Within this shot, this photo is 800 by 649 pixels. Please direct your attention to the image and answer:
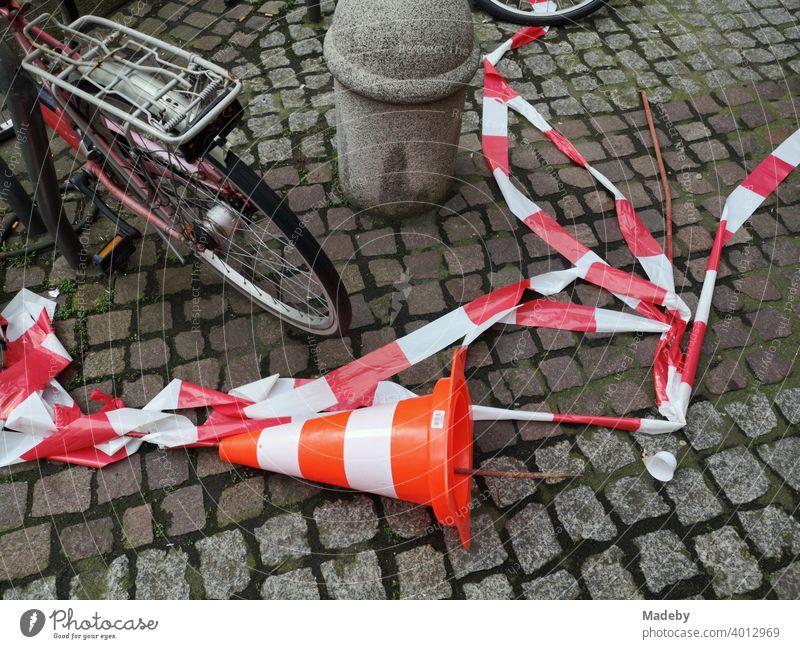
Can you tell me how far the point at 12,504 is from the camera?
2881 mm

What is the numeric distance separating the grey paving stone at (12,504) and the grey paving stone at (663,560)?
2.69 metres

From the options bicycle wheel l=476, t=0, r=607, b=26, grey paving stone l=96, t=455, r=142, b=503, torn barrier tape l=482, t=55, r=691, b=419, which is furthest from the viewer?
bicycle wheel l=476, t=0, r=607, b=26

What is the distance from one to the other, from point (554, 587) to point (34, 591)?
213 cm

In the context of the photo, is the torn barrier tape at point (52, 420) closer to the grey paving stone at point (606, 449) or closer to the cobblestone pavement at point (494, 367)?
the cobblestone pavement at point (494, 367)

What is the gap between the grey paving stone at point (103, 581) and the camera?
2660 millimetres

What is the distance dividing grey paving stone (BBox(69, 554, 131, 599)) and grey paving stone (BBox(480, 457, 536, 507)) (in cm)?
159

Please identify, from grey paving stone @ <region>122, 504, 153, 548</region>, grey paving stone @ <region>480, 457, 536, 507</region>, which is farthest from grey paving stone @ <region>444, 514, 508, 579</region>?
grey paving stone @ <region>122, 504, 153, 548</region>

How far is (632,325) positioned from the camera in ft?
11.3

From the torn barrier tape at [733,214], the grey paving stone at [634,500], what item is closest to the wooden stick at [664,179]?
the torn barrier tape at [733,214]

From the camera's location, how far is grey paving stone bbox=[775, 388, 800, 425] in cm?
320

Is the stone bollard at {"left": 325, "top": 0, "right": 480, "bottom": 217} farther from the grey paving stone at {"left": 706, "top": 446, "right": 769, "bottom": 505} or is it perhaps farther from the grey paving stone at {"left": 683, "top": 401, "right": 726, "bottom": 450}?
the grey paving stone at {"left": 706, "top": 446, "right": 769, "bottom": 505}

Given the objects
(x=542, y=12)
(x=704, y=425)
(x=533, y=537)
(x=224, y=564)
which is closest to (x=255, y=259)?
(x=224, y=564)

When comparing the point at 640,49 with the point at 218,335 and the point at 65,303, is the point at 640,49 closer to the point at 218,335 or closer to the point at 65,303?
the point at 218,335

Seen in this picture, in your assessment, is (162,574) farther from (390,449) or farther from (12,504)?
(390,449)
